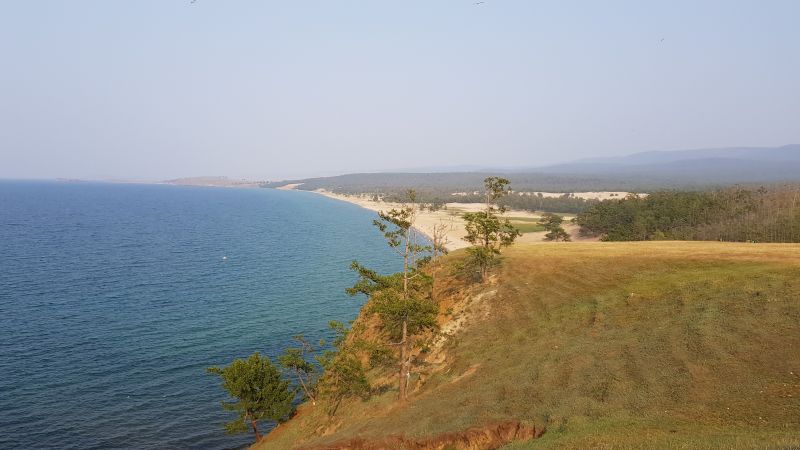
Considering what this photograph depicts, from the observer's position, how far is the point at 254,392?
40.8 meters

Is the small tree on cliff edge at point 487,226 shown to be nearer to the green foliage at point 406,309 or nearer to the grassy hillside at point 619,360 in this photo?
the grassy hillside at point 619,360

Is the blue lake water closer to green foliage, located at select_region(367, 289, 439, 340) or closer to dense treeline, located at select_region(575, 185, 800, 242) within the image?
green foliage, located at select_region(367, 289, 439, 340)

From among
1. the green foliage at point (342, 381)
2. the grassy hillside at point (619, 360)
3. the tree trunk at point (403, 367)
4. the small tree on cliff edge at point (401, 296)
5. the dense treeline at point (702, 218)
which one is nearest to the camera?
the grassy hillside at point (619, 360)

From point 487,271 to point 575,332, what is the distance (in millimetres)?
18616

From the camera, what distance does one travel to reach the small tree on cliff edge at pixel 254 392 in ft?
131

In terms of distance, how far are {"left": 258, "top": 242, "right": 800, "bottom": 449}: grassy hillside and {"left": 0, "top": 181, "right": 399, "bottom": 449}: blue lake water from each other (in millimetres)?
15804

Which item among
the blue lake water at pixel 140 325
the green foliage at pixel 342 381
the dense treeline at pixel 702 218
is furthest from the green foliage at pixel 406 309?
the dense treeline at pixel 702 218

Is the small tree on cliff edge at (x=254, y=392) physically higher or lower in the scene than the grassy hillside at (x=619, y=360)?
lower

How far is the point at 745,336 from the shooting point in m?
29.3

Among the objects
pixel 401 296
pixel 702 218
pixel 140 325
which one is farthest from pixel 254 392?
pixel 702 218

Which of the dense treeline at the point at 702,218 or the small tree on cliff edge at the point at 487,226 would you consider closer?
the small tree on cliff edge at the point at 487,226

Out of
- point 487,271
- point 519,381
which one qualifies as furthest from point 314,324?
point 519,381

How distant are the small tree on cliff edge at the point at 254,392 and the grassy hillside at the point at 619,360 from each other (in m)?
2.38

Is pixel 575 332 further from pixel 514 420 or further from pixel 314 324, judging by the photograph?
pixel 314 324
